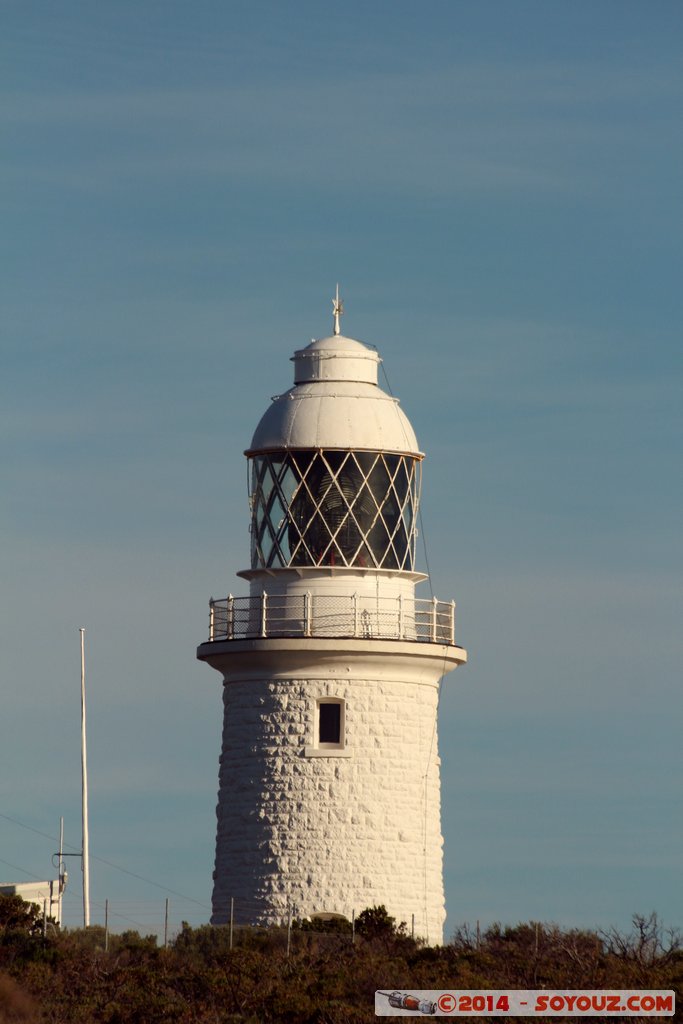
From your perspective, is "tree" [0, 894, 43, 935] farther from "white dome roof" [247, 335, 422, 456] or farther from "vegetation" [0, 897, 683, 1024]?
"white dome roof" [247, 335, 422, 456]

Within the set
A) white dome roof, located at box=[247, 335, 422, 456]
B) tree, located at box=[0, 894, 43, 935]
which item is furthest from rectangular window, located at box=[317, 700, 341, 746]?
tree, located at box=[0, 894, 43, 935]

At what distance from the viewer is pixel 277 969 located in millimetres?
49938

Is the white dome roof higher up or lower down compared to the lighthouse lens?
higher up

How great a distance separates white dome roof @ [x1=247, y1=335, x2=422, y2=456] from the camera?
56188 mm

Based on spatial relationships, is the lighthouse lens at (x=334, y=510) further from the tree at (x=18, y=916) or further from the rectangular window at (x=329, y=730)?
the tree at (x=18, y=916)

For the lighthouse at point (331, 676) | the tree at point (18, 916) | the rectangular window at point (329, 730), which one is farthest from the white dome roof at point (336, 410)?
the tree at point (18, 916)

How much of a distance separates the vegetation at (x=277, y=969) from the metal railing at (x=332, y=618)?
4881 mm

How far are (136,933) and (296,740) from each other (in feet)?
14.0

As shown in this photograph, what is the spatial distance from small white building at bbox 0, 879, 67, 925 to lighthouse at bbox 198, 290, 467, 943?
18.2ft

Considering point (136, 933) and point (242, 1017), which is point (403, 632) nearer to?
point (136, 933)

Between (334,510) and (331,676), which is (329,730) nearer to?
(331,676)

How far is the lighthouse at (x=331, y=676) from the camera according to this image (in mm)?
55031

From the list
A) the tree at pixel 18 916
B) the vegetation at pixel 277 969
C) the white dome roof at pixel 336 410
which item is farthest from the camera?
the white dome roof at pixel 336 410

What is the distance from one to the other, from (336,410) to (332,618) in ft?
12.1
